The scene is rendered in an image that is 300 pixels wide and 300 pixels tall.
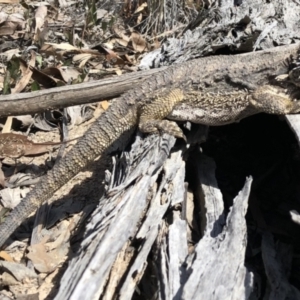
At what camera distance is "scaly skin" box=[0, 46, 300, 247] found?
437 cm

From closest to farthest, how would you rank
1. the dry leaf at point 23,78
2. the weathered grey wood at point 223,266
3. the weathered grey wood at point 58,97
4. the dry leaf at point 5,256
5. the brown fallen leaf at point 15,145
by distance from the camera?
the weathered grey wood at point 223,266
the dry leaf at point 5,256
the weathered grey wood at point 58,97
the brown fallen leaf at point 15,145
the dry leaf at point 23,78

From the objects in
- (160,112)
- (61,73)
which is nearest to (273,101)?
(160,112)

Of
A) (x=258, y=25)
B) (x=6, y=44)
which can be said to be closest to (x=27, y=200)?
(x=258, y=25)

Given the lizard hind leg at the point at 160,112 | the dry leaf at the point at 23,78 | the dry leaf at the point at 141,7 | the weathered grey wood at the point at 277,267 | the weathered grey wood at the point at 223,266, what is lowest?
the weathered grey wood at the point at 277,267

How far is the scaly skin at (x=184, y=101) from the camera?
14.3 ft

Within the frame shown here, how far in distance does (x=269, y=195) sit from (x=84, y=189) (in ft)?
4.89

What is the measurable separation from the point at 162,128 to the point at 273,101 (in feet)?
2.75

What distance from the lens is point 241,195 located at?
3.43 m

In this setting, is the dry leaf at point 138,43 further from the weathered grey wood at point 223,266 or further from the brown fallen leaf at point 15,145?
the weathered grey wood at point 223,266

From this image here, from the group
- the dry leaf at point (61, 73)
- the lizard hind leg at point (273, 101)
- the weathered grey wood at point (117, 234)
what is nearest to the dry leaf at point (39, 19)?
the dry leaf at point (61, 73)

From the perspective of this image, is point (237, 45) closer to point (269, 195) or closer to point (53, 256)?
point (269, 195)

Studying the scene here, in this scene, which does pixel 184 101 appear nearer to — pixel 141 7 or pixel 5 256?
pixel 5 256

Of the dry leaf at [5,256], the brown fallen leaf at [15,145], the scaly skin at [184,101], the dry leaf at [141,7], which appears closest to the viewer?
the dry leaf at [5,256]

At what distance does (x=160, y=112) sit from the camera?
4.38 meters
